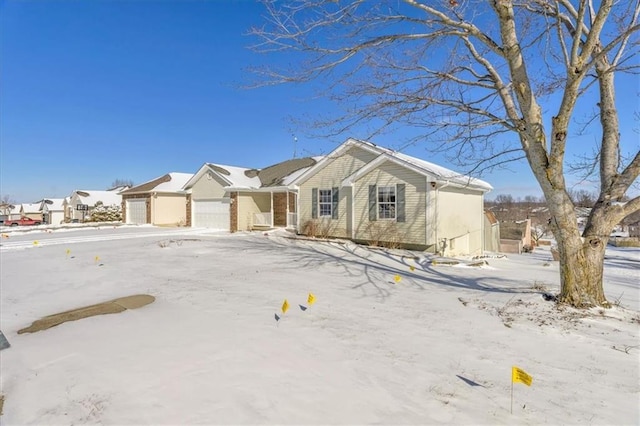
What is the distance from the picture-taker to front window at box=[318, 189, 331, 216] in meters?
15.9

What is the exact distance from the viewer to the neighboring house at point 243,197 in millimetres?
20469

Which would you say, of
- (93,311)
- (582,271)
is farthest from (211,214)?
(582,271)

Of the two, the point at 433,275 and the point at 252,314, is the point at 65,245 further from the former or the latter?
the point at 433,275

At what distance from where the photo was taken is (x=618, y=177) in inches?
224

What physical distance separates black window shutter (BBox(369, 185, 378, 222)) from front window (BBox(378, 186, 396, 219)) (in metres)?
0.18

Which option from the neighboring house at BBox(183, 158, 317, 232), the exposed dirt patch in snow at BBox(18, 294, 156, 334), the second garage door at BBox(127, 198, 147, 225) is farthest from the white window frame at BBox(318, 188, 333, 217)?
the second garage door at BBox(127, 198, 147, 225)

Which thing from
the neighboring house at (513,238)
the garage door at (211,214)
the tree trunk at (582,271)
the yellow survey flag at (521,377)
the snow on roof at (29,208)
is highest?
the snow on roof at (29,208)

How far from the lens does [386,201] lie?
46.3ft

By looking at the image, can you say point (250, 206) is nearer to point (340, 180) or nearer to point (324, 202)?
point (324, 202)

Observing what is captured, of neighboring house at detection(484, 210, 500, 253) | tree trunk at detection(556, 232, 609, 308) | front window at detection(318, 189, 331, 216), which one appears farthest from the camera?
neighboring house at detection(484, 210, 500, 253)

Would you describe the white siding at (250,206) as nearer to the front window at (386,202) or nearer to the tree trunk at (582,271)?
the front window at (386,202)

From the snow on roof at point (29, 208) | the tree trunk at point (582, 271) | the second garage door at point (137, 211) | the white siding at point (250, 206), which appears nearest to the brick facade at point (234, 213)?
the white siding at point (250, 206)

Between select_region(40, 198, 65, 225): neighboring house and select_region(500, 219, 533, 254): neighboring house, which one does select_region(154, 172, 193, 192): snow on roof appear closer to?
select_region(500, 219, 533, 254): neighboring house

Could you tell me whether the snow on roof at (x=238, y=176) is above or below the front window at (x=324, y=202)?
above
